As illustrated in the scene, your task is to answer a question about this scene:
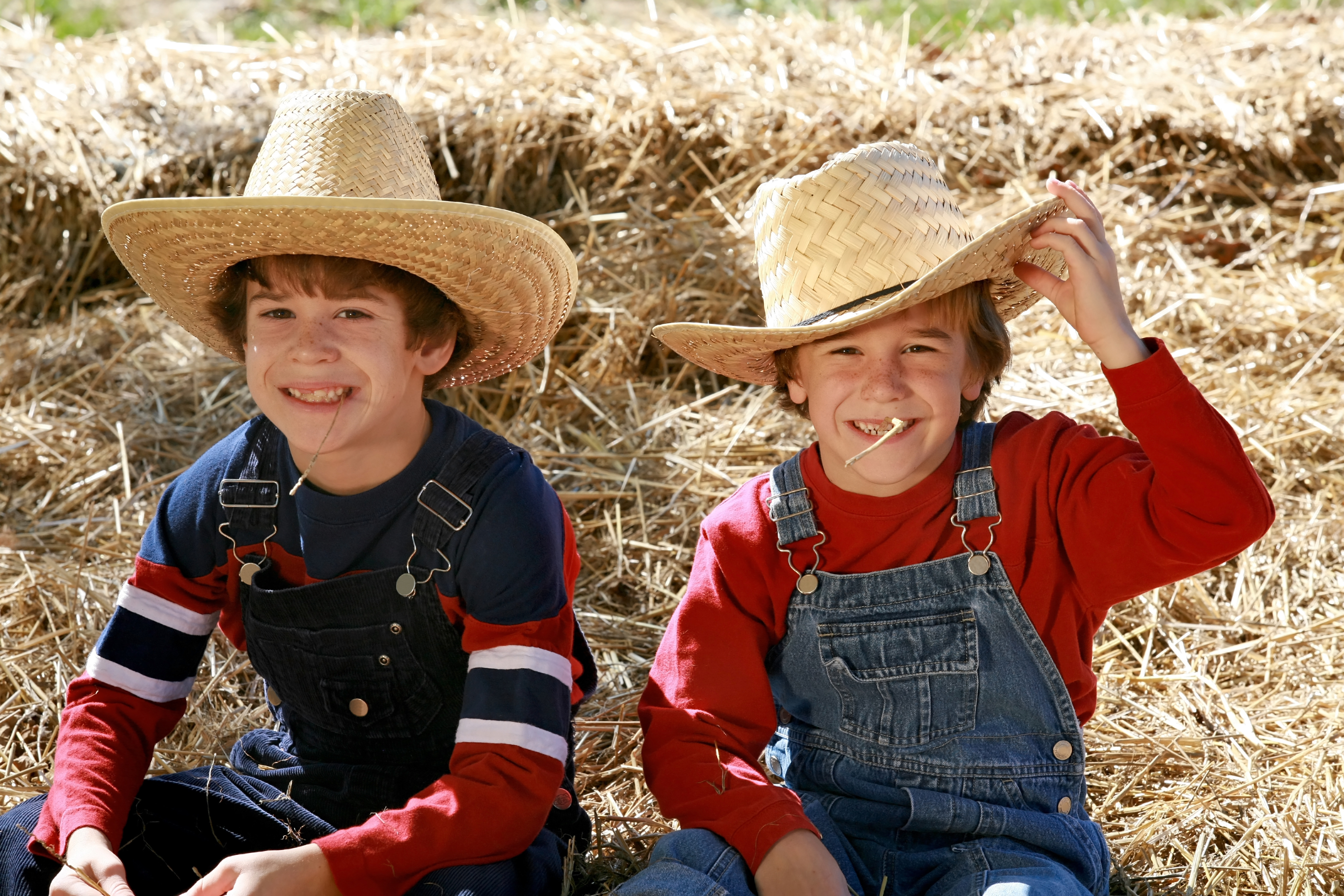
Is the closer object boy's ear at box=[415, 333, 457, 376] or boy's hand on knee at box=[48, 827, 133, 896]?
boy's hand on knee at box=[48, 827, 133, 896]

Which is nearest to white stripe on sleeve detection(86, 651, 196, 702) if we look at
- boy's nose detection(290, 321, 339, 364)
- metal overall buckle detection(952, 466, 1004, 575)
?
boy's nose detection(290, 321, 339, 364)

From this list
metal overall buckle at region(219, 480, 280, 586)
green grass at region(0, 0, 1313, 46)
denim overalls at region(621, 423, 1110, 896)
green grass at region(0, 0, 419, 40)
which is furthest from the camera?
green grass at region(0, 0, 419, 40)

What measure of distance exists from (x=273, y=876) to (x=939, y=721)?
1.18 metres

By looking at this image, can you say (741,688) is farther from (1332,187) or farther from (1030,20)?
(1030,20)

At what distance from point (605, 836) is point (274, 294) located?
4.27 ft

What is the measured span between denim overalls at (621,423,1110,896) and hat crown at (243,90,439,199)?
993 mm

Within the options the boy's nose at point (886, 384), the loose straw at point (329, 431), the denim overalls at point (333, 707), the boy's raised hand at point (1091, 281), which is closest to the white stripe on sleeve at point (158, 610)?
the denim overalls at point (333, 707)

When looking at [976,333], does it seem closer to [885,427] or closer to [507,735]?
[885,427]

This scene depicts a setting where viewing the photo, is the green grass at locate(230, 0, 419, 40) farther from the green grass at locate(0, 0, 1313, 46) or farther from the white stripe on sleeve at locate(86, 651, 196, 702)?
the white stripe on sleeve at locate(86, 651, 196, 702)

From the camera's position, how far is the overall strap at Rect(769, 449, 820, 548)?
2416 millimetres

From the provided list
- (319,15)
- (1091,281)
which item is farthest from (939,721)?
(319,15)

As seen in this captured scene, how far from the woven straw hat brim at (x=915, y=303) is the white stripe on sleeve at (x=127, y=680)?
1195 millimetres

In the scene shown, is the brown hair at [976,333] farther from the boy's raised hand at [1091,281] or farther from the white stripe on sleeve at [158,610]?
the white stripe on sleeve at [158,610]

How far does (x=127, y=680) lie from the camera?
8.11 feet
